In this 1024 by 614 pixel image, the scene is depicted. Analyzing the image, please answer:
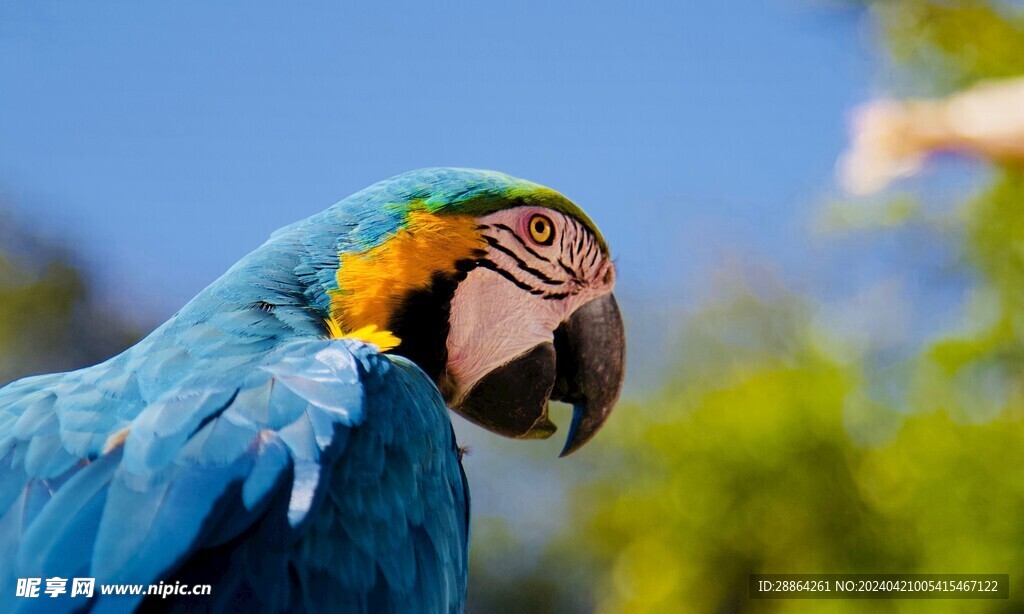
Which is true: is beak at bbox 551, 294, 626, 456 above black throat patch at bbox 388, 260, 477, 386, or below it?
below

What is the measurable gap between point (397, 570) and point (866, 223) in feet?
19.7

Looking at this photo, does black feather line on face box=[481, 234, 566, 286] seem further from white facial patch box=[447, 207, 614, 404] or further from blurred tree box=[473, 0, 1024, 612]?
blurred tree box=[473, 0, 1024, 612]

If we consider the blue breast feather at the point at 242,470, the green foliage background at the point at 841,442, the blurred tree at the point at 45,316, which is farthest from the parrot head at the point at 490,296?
the blurred tree at the point at 45,316

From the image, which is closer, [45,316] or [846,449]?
[846,449]

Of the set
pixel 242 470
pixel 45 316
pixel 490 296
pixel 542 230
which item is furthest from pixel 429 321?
pixel 45 316

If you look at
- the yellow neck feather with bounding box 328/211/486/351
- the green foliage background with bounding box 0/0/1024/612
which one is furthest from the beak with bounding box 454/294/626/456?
the green foliage background with bounding box 0/0/1024/612

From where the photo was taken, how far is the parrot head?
157 centimetres

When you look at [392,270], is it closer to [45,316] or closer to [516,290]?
[516,290]

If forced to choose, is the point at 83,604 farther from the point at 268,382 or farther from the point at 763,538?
the point at 763,538

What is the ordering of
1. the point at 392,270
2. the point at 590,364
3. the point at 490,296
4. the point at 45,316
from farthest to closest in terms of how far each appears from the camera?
the point at 45,316 < the point at 590,364 < the point at 490,296 < the point at 392,270

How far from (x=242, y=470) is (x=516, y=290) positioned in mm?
705

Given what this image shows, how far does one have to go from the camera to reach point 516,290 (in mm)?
1731

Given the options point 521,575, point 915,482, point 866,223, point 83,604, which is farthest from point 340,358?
point 521,575

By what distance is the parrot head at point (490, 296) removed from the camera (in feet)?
5.14
